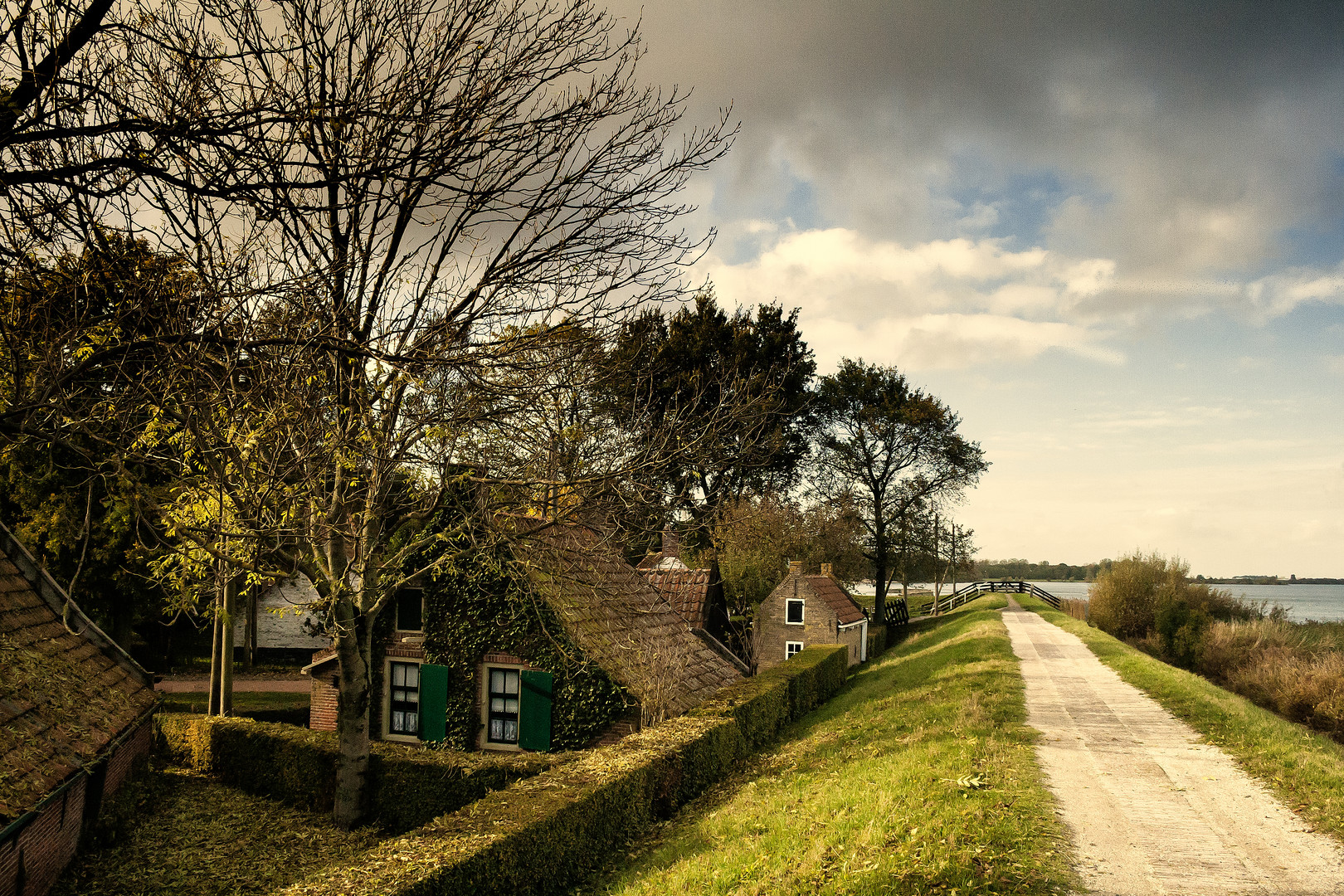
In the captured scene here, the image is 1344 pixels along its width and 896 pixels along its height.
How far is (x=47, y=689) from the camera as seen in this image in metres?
9.80

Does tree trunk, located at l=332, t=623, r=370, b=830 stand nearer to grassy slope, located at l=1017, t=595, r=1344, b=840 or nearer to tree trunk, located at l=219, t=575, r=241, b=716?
tree trunk, located at l=219, t=575, r=241, b=716

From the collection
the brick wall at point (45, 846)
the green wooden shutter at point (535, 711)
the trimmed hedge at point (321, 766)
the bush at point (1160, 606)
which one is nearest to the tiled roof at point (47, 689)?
the brick wall at point (45, 846)

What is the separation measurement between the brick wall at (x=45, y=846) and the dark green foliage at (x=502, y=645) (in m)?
5.41

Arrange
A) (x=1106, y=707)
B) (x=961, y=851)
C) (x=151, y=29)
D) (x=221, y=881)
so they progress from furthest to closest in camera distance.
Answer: (x=1106, y=707) → (x=221, y=881) → (x=961, y=851) → (x=151, y=29)

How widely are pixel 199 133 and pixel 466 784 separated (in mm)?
10003

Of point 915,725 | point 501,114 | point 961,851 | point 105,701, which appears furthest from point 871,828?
point 105,701

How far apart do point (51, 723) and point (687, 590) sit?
18669mm

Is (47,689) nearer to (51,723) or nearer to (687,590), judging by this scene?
(51,723)

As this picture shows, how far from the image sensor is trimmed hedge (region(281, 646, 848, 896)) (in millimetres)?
6238

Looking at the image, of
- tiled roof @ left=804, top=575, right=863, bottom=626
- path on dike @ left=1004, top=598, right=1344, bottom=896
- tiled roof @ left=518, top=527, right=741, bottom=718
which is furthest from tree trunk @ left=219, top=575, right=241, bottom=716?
tiled roof @ left=804, top=575, right=863, bottom=626

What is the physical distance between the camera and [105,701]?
11.2 meters

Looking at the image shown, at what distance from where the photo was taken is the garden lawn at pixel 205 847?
9.62 m

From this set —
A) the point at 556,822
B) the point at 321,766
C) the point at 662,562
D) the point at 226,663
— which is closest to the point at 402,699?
the point at 321,766

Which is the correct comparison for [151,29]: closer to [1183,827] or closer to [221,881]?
[221,881]
